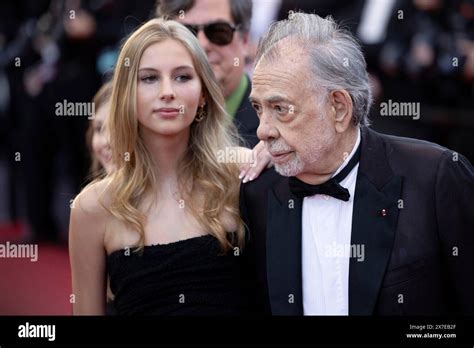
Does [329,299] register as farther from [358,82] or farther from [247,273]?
→ [358,82]

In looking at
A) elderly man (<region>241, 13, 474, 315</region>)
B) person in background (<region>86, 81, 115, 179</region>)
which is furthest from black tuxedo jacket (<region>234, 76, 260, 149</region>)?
elderly man (<region>241, 13, 474, 315</region>)

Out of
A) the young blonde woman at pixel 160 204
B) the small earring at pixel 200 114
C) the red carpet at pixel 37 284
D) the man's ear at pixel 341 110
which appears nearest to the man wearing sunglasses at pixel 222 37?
the small earring at pixel 200 114

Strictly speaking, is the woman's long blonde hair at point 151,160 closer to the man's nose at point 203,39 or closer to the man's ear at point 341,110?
the man's ear at point 341,110

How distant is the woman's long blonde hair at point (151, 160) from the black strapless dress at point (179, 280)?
53 millimetres

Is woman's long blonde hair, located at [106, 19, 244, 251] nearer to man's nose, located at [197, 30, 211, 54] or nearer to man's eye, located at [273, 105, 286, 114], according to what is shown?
man's eye, located at [273, 105, 286, 114]

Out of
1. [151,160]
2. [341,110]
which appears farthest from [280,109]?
[151,160]

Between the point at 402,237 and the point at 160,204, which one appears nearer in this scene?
the point at 402,237

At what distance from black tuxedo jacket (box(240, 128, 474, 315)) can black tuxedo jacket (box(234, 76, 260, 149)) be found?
0.81 metres

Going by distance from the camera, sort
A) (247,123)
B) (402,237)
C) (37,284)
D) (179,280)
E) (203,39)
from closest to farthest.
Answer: (402,237) < (179,280) < (247,123) < (203,39) < (37,284)

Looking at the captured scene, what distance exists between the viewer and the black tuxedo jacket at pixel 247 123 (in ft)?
13.5

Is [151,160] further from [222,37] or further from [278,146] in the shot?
[222,37]

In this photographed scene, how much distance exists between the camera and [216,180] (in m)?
3.61

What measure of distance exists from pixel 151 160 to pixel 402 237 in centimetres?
92

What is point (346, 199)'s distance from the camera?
3252mm
